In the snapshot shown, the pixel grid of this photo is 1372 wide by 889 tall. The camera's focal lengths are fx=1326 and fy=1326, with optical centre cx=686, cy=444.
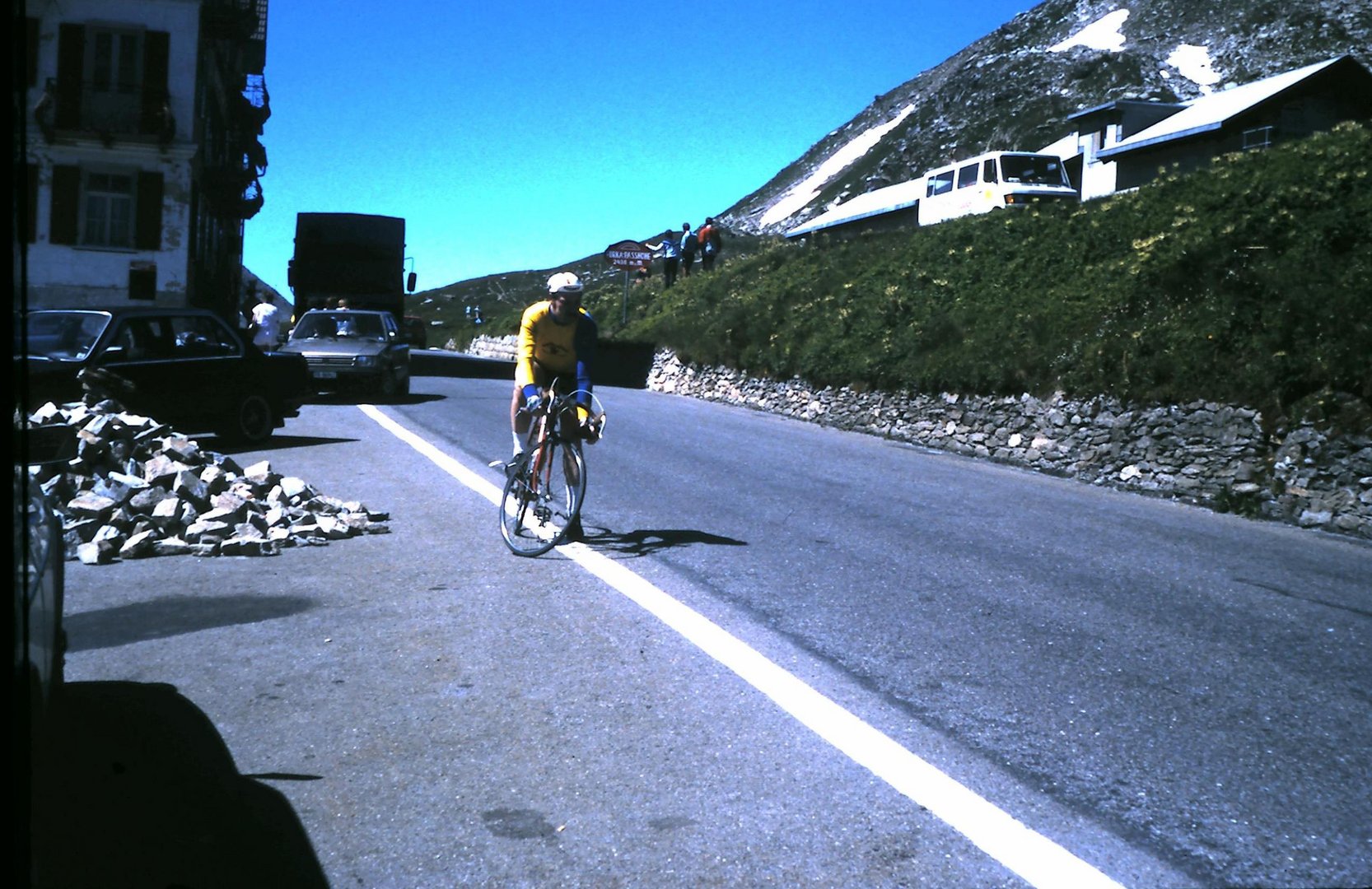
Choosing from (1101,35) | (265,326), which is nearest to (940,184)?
(265,326)

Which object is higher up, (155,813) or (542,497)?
(542,497)

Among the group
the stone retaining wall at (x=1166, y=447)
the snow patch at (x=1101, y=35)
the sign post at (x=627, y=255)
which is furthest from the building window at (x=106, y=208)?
the snow patch at (x=1101, y=35)

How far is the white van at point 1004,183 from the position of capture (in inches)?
1277

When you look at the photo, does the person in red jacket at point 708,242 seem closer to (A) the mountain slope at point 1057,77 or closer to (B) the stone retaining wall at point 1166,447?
(B) the stone retaining wall at point 1166,447

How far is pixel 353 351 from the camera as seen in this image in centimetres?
2278

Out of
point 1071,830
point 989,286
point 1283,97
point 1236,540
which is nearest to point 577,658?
point 1071,830

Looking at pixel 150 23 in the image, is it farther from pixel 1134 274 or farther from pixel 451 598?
pixel 451 598

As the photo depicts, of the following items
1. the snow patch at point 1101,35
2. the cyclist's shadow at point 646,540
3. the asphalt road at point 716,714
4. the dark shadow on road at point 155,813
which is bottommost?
the dark shadow on road at point 155,813

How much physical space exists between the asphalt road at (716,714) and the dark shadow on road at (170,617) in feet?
0.09

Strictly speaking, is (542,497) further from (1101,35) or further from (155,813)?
(1101,35)

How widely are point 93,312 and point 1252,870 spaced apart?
43.2ft

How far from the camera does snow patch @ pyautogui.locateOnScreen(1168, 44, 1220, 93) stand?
12031cm

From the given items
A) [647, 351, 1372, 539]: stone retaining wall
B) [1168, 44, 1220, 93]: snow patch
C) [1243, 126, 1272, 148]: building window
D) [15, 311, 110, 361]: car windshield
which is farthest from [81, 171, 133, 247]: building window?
[1168, 44, 1220, 93]: snow patch

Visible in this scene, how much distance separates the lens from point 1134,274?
18891 millimetres
